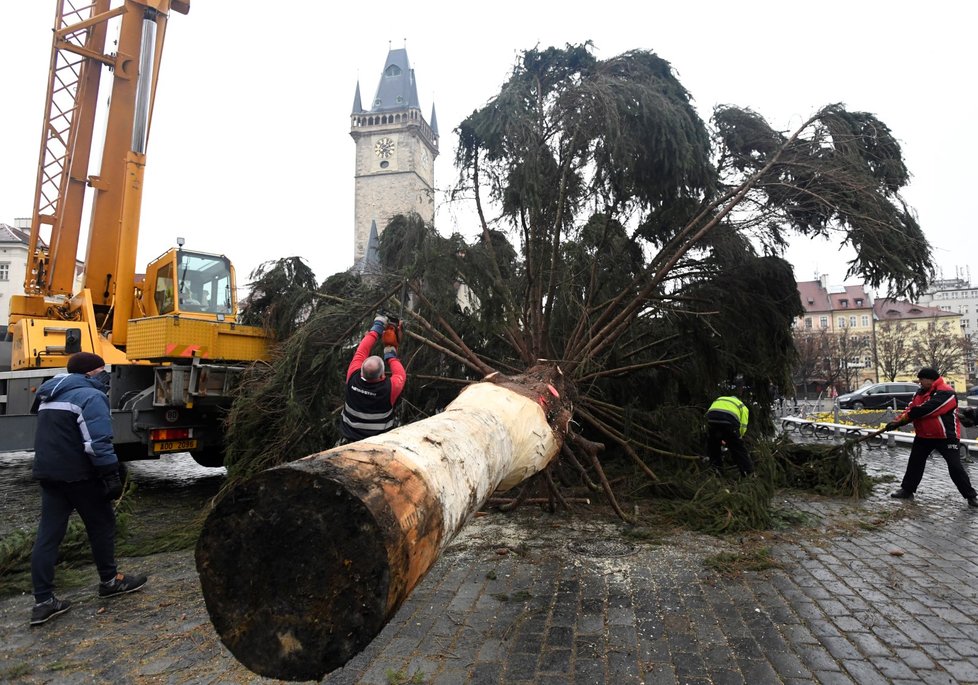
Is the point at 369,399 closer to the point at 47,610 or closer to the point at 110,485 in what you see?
the point at 110,485

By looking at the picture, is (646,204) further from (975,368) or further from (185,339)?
(975,368)

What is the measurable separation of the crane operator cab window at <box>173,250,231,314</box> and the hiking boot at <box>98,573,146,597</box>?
483 cm

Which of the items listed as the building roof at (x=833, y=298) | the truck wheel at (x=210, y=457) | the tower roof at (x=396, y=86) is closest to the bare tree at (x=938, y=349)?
the building roof at (x=833, y=298)

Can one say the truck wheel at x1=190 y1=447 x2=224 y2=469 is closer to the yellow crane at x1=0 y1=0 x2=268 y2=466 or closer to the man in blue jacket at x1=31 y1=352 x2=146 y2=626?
the yellow crane at x1=0 y1=0 x2=268 y2=466

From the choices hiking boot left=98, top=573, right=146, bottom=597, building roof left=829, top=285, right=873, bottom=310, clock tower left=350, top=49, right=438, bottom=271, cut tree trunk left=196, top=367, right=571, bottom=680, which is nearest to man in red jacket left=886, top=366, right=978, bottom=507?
cut tree trunk left=196, top=367, right=571, bottom=680

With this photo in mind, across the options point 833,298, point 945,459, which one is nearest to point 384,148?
point 833,298

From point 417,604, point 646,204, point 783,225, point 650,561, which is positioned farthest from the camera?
point 646,204

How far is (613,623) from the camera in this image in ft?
11.5

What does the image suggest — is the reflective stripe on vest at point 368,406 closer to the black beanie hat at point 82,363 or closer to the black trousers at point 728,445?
the black beanie hat at point 82,363

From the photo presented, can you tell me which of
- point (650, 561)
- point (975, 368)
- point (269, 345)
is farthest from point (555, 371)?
point (975, 368)

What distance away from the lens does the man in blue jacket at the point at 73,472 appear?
3875 mm

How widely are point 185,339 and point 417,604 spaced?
195 inches

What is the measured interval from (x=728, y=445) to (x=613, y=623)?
11.9 feet

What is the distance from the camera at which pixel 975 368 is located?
58406 millimetres
